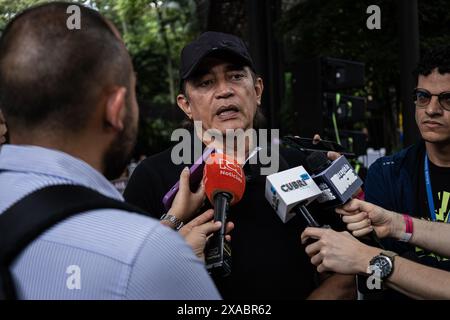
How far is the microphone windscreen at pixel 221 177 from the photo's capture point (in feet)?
6.13

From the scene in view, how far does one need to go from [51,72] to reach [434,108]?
2.09 metres

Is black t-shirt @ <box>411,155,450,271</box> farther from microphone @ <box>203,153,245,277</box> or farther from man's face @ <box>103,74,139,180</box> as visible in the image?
man's face @ <box>103,74,139,180</box>

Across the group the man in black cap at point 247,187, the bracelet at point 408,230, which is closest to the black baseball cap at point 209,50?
the man in black cap at point 247,187

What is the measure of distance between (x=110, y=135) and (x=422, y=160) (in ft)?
6.27

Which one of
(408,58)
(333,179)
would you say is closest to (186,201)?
(333,179)

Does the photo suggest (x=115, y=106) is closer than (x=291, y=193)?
Yes

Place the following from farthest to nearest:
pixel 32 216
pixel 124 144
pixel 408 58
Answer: pixel 408 58
pixel 124 144
pixel 32 216

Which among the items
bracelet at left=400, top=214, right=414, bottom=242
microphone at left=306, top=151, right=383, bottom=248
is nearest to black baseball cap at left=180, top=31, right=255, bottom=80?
microphone at left=306, top=151, right=383, bottom=248

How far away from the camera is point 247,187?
2215mm

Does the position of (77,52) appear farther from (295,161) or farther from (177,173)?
(295,161)

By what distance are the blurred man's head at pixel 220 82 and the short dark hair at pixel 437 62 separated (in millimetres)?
988

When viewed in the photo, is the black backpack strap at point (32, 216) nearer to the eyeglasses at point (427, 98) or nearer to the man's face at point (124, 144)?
the man's face at point (124, 144)

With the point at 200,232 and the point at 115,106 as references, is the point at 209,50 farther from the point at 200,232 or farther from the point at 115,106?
the point at 115,106

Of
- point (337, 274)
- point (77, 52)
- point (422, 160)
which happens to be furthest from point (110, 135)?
point (422, 160)
